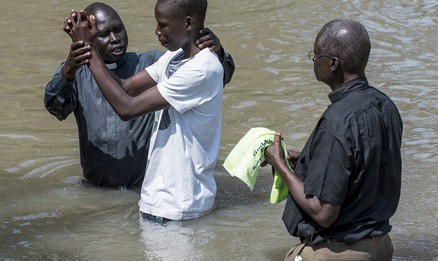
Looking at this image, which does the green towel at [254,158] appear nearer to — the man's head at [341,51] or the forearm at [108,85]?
the man's head at [341,51]

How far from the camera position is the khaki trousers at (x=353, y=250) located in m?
4.17

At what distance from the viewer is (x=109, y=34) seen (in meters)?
6.43

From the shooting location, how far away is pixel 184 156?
18.0ft

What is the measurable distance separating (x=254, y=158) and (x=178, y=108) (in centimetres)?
84

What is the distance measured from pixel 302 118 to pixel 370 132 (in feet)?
15.9

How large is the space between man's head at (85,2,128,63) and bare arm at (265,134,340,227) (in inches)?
93.3

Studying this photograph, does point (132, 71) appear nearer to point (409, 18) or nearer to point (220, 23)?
point (220, 23)

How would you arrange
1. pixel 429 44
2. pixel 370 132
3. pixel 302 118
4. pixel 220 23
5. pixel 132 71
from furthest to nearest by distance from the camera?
pixel 220 23
pixel 429 44
pixel 302 118
pixel 132 71
pixel 370 132

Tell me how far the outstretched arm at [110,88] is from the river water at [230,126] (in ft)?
3.00

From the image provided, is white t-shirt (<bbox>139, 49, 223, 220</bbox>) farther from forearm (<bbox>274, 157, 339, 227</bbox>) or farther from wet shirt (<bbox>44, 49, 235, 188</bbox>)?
forearm (<bbox>274, 157, 339, 227</bbox>)

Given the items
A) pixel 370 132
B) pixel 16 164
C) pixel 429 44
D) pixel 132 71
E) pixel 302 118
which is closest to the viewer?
pixel 370 132

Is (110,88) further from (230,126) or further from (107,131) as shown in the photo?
(230,126)

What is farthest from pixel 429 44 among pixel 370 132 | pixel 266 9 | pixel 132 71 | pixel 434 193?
pixel 370 132

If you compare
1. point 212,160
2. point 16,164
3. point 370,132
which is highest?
point 370,132
